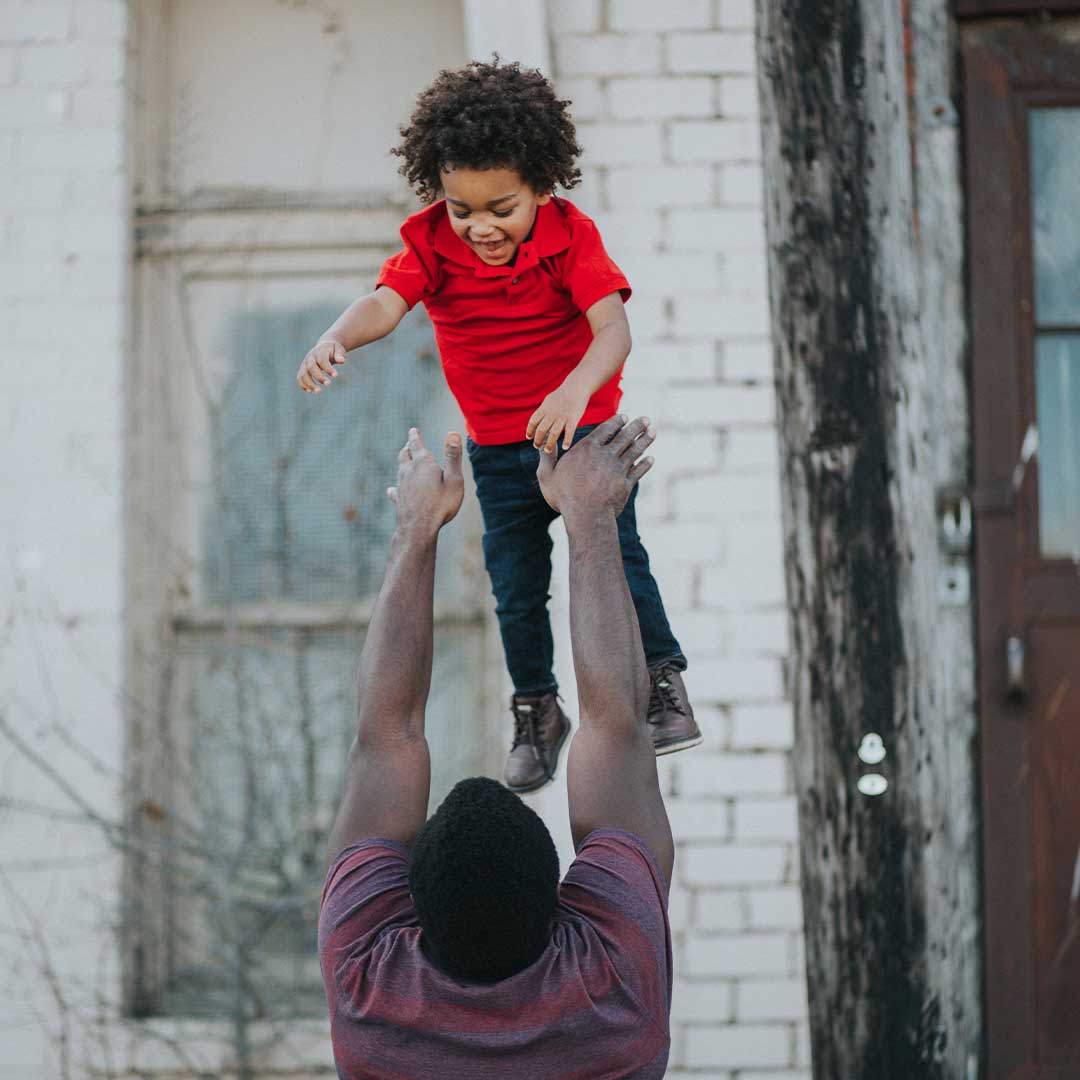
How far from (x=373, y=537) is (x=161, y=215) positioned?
3.91ft

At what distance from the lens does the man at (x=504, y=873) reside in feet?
6.34

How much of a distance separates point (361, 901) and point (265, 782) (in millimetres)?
2247

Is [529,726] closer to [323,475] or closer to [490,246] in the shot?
[490,246]

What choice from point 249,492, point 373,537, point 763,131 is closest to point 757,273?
point 373,537

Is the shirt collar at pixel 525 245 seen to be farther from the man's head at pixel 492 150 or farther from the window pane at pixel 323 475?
the window pane at pixel 323 475

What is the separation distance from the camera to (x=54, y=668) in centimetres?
417

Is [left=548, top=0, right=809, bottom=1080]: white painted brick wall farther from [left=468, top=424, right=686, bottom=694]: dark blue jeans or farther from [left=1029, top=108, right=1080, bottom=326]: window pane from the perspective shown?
[left=468, top=424, right=686, bottom=694]: dark blue jeans

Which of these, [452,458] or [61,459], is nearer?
[452,458]

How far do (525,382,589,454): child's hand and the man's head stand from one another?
0.26 meters

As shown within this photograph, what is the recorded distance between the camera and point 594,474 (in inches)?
79.0

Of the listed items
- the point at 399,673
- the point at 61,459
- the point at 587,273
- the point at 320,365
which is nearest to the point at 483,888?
the point at 399,673

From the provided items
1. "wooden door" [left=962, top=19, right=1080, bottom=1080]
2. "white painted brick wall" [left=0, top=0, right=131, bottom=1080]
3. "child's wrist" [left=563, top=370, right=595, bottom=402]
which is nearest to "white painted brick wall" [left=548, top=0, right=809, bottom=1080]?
"wooden door" [left=962, top=19, right=1080, bottom=1080]

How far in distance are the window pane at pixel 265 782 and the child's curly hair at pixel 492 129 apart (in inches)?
100

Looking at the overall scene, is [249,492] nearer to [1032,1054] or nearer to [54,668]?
[54,668]
